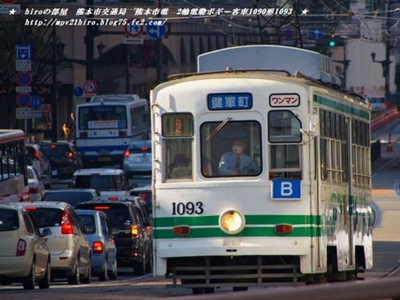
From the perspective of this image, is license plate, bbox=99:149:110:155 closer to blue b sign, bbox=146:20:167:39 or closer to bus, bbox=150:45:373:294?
blue b sign, bbox=146:20:167:39

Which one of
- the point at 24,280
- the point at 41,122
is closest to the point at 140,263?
the point at 24,280

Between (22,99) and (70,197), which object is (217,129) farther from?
(22,99)

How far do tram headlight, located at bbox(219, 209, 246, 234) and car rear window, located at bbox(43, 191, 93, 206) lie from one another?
56.3 feet

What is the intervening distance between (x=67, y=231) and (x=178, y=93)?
313 inches

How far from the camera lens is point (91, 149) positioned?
187ft

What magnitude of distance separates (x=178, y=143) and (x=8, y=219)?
5.96 m

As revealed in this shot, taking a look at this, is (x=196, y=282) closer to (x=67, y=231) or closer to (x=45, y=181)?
(x=67, y=231)

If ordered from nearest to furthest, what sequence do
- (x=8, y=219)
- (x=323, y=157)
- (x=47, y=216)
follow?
(x=323, y=157), (x=8, y=219), (x=47, y=216)

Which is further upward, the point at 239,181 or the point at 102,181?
the point at 102,181

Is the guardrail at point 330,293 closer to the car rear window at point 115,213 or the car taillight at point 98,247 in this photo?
the car taillight at point 98,247

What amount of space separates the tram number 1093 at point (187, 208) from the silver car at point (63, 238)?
25.7 feet

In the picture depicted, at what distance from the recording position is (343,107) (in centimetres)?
1783

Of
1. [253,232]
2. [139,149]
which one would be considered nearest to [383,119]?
[139,149]

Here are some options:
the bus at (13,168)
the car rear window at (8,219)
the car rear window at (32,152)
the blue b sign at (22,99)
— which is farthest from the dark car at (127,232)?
the car rear window at (32,152)
